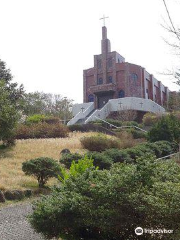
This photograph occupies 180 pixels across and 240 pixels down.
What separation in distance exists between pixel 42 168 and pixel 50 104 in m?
39.7

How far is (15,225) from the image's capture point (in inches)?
238

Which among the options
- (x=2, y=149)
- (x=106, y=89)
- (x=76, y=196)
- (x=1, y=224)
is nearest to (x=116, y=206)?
(x=76, y=196)

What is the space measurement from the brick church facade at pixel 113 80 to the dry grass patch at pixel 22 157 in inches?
1164

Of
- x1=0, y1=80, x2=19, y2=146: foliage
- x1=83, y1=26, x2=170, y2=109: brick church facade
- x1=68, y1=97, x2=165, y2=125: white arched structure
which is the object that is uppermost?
x1=83, y1=26, x2=170, y2=109: brick church facade

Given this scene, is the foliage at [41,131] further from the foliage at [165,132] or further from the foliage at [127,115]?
the foliage at [127,115]

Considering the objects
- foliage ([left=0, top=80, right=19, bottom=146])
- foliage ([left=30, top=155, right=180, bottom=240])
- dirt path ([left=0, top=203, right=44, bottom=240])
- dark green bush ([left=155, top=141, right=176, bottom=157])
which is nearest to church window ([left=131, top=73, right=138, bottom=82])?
dark green bush ([left=155, top=141, right=176, bottom=157])

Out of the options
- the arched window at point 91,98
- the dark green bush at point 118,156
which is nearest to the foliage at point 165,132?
the dark green bush at point 118,156

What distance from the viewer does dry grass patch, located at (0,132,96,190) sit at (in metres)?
10.2

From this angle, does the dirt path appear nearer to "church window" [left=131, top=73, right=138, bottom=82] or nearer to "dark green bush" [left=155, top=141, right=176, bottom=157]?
"dark green bush" [left=155, top=141, right=176, bottom=157]

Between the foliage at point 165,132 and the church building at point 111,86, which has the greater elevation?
the church building at point 111,86

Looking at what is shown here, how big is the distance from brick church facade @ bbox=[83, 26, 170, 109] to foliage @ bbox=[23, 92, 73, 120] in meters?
4.59

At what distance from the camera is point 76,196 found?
3984 mm

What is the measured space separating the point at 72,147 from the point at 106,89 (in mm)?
31364

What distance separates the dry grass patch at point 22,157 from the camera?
1021 cm
